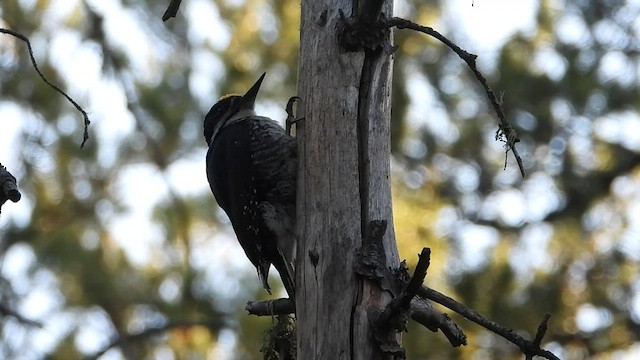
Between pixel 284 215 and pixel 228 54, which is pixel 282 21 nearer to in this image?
pixel 228 54

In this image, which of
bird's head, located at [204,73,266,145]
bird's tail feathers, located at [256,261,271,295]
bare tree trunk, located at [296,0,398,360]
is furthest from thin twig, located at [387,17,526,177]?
bird's head, located at [204,73,266,145]

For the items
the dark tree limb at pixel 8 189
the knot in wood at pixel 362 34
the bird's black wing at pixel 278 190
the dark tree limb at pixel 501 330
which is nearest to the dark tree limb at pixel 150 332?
the bird's black wing at pixel 278 190

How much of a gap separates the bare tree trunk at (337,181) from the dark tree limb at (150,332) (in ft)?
11.0

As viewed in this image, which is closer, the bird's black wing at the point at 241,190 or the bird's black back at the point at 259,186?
the bird's black back at the point at 259,186

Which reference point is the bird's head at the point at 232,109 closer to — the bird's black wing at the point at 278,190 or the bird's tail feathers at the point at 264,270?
the bird's black wing at the point at 278,190

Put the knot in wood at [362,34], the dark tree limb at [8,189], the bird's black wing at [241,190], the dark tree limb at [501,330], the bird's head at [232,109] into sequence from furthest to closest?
the bird's head at [232,109] < the bird's black wing at [241,190] < the knot in wood at [362,34] < the dark tree limb at [501,330] < the dark tree limb at [8,189]

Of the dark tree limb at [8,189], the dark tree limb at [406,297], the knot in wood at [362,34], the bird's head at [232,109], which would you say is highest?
the bird's head at [232,109]

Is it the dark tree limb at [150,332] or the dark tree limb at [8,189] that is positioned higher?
the dark tree limb at [150,332]

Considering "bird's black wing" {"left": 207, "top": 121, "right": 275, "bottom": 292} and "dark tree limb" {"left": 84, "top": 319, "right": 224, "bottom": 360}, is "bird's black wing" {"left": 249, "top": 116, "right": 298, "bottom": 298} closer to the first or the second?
"bird's black wing" {"left": 207, "top": 121, "right": 275, "bottom": 292}

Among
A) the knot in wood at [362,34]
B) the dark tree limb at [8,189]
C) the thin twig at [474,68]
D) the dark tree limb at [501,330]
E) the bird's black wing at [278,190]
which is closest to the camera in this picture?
the dark tree limb at [8,189]

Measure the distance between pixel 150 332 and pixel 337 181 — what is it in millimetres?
3985

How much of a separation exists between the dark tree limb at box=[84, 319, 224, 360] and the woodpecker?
228cm

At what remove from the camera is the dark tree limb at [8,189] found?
7.11ft

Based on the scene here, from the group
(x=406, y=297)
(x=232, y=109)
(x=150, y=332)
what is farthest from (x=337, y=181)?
(x=150, y=332)
